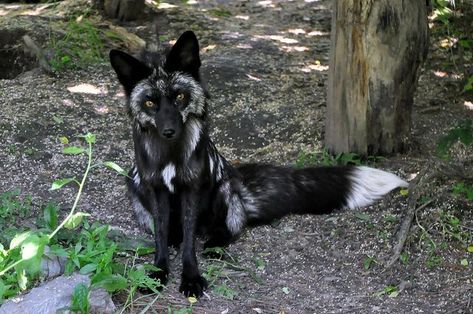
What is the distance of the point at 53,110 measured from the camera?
7.39 metres

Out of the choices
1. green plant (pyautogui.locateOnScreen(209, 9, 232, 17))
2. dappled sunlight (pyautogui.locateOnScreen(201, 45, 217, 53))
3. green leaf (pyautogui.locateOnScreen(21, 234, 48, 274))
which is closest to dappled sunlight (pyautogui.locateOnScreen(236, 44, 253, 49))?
dappled sunlight (pyautogui.locateOnScreen(201, 45, 217, 53))

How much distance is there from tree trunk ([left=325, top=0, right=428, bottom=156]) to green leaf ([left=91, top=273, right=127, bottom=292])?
2630mm

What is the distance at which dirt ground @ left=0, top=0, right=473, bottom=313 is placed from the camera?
4855 mm

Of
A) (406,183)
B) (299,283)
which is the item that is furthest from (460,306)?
(406,183)

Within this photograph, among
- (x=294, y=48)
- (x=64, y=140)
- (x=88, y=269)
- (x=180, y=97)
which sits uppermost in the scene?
(x=180, y=97)

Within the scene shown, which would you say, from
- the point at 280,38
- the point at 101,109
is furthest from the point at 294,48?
the point at 101,109

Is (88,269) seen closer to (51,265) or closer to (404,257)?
(51,265)

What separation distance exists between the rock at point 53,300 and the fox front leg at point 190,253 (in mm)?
539

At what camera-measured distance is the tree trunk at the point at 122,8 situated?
943cm

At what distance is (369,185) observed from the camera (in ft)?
19.0

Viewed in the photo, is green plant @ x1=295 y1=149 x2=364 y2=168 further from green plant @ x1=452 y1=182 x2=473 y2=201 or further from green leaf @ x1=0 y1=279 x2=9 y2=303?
green leaf @ x1=0 y1=279 x2=9 y2=303

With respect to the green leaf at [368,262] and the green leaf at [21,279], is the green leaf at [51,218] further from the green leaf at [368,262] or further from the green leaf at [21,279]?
the green leaf at [368,262]

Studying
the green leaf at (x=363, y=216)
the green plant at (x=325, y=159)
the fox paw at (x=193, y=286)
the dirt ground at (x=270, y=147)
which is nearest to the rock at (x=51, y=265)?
the dirt ground at (x=270, y=147)

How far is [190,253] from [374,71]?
2.23m
